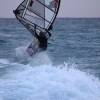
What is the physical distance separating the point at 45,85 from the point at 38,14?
6436mm

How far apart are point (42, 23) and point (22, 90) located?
22.2 ft

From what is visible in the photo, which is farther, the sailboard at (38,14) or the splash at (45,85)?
the sailboard at (38,14)

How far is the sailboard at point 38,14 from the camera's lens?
20.1 metres

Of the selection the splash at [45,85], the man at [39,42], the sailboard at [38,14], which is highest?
the splash at [45,85]

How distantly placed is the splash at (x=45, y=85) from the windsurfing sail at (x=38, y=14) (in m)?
3.20

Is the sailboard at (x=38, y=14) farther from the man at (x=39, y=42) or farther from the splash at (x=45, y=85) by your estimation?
the splash at (x=45, y=85)

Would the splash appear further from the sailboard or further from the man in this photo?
the sailboard

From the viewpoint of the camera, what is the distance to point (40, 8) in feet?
66.5

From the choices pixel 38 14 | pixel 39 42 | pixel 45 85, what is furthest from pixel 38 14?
pixel 45 85

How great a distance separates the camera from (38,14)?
20.3m

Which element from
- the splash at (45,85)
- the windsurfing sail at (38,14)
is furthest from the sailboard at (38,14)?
the splash at (45,85)

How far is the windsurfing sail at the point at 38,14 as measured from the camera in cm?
2009

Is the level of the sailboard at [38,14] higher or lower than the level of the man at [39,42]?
higher

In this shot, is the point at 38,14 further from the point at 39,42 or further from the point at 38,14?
the point at 39,42
